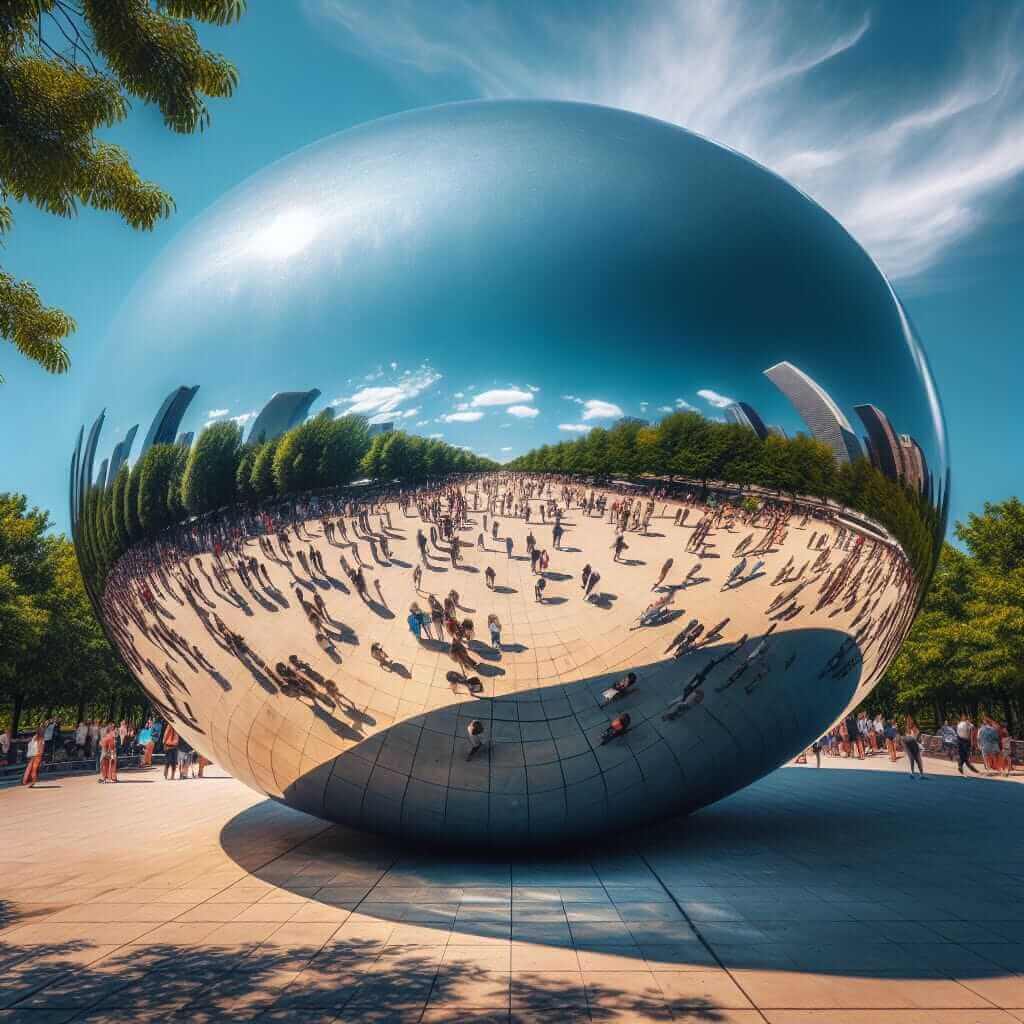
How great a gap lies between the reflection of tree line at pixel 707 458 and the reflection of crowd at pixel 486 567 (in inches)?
5.2

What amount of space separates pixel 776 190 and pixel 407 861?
7.74 m

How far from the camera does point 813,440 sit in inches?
231

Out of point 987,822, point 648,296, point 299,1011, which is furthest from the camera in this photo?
point 987,822

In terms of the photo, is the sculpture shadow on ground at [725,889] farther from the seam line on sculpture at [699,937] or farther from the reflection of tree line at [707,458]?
the reflection of tree line at [707,458]

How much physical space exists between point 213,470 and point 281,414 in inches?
31.4

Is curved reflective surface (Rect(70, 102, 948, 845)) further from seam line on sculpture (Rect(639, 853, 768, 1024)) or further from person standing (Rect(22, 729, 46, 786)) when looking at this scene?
person standing (Rect(22, 729, 46, 786))

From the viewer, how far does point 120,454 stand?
22.0 feet

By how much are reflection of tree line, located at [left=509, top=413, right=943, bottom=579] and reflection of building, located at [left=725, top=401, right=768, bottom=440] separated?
0.04m

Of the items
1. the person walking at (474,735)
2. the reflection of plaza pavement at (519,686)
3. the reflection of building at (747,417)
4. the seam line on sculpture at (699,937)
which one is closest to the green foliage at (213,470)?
the reflection of plaza pavement at (519,686)

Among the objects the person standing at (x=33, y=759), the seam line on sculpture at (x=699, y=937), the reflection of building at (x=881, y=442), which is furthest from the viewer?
the person standing at (x=33, y=759)

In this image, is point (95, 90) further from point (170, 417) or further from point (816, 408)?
point (816, 408)

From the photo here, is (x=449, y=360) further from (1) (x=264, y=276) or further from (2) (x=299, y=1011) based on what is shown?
(2) (x=299, y=1011)

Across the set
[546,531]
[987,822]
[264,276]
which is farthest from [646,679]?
[987,822]

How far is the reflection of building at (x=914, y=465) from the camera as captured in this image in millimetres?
6742
